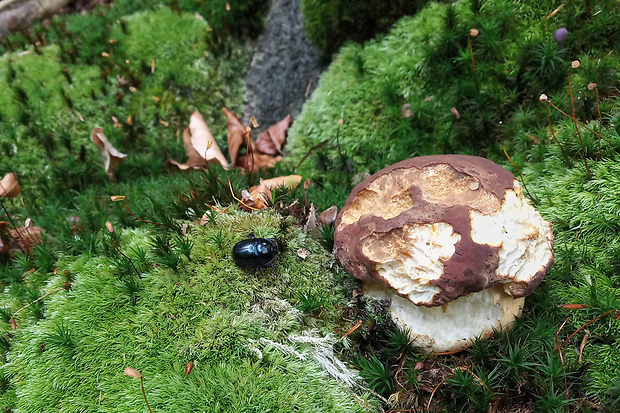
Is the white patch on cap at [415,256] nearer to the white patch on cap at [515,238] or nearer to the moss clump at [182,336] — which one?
the white patch on cap at [515,238]

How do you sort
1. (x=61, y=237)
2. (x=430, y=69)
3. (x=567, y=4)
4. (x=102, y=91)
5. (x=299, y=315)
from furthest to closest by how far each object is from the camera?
1. (x=102, y=91)
2. (x=430, y=69)
3. (x=567, y=4)
4. (x=61, y=237)
5. (x=299, y=315)

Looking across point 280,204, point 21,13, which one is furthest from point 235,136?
point 21,13

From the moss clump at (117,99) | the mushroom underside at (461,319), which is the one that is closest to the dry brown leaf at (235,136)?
the moss clump at (117,99)

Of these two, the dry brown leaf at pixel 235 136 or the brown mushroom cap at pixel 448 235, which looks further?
the dry brown leaf at pixel 235 136

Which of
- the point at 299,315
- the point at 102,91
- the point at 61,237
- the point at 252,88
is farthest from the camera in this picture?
the point at 252,88

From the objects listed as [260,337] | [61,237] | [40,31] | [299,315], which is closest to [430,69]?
[299,315]

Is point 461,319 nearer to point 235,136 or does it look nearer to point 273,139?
point 273,139

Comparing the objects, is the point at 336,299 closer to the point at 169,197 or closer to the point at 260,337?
the point at 260,337

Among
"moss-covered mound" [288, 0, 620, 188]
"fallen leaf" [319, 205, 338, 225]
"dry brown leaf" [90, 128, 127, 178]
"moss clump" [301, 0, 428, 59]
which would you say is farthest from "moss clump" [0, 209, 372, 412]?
"moss clump" [301, 0, 428, 59]
